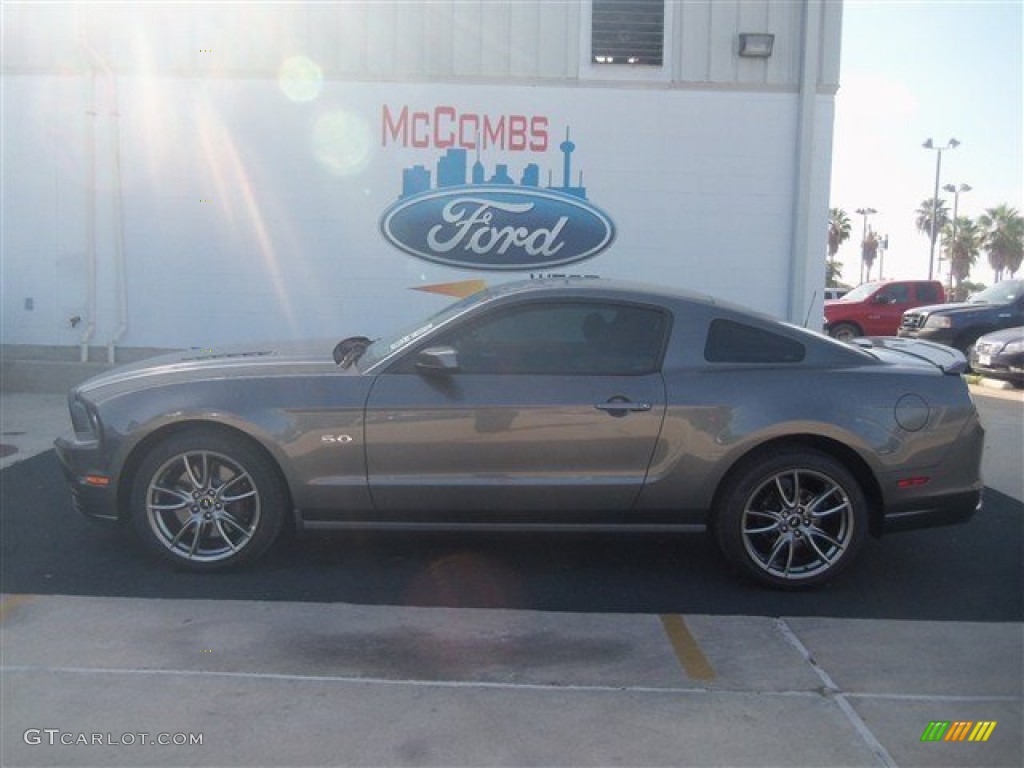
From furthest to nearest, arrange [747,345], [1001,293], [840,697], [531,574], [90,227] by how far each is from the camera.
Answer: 1. [1001,293]
2. [90,227]
3. [531,574]
4. [747,345]
5. [840,697]

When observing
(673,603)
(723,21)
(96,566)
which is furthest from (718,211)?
(96,566)

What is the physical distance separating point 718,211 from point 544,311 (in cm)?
660

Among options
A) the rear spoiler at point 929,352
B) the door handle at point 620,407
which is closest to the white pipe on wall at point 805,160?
the rear spoiler at point 929,352

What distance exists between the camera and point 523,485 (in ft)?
17.5

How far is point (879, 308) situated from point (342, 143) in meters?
14.5

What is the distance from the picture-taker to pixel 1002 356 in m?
14.8

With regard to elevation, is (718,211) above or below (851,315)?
above

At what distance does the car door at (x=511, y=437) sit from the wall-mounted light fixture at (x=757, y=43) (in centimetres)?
711

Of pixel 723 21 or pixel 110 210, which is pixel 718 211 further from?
pixel 110 210

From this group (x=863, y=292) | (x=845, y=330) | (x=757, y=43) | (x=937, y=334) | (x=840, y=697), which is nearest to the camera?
(x=840, y=697)

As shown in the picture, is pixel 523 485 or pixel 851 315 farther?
pixel 851 315

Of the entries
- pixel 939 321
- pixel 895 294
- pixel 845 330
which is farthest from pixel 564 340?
pixel 895 294

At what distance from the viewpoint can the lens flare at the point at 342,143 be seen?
37.9 feet

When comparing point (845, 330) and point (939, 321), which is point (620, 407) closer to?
point (939, 321)
